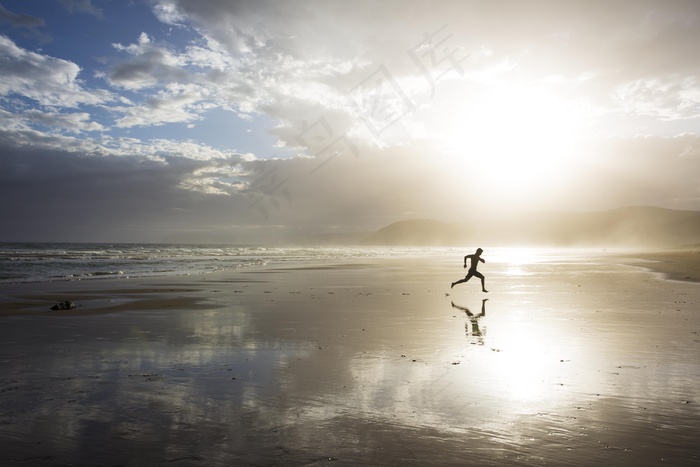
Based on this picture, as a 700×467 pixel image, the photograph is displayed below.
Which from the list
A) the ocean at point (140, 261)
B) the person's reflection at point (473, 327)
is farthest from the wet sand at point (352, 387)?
the ocean at point (140, 261)

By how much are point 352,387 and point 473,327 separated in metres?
6.70

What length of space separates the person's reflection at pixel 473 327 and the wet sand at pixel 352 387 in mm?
99

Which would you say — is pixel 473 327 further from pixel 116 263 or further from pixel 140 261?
pixel 140 261

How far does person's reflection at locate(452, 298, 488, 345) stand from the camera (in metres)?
12.0

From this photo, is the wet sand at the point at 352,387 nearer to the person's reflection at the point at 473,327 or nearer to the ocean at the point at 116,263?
the person's reflection at the point at 473,327

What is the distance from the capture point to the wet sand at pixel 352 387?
558 cm

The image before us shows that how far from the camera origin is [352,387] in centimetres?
800

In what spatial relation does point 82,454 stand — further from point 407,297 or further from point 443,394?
point 407,297

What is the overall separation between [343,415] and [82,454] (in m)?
3.11

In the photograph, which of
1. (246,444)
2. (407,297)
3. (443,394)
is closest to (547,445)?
(443,394)

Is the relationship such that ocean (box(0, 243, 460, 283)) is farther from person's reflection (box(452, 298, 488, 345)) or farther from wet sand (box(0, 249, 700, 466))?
person's reflection (box(452, 298, 488, 345))

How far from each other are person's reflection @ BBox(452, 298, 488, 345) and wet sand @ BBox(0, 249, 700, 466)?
0.10 meters

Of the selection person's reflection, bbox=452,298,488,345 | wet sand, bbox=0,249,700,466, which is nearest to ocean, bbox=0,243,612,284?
wet sand, bbox=0,249,700,466

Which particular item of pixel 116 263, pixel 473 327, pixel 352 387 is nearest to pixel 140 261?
pixel 116 263
